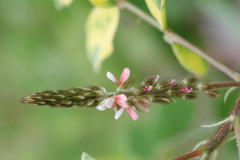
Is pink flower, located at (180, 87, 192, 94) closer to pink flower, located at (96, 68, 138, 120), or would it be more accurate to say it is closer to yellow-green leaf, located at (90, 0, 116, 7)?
pink flower, located at (96, 68, 138, 120)

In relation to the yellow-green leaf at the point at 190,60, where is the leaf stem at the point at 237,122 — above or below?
below

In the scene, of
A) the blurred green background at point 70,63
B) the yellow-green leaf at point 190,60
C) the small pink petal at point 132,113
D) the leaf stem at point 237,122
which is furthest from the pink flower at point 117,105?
the blurred green background at point 70,63

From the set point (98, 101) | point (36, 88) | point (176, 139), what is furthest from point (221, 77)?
point (98, 101)

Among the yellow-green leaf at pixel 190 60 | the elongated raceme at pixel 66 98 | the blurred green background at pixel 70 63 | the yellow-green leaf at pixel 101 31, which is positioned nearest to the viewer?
the elongated raceme at pixel 66 98

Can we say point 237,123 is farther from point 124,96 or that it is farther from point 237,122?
point 124,96

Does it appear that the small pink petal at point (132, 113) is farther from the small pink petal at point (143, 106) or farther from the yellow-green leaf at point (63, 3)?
the yellow-green leaf at point (63, 3)

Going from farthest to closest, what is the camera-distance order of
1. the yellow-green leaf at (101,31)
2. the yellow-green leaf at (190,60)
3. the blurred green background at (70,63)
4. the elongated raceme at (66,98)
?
1. the blurred green background at (70,63)
2. the yellow-green leaf at (101,31)
3. the yellow-green leaf at (190,60)
4. the elongated raceme at (66,98)

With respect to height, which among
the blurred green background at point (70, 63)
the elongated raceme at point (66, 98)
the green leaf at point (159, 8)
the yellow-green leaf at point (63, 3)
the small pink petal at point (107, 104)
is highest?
the blurred green background at point (70, 63)
